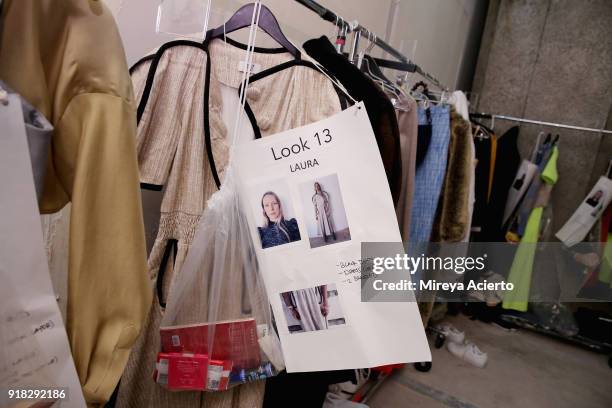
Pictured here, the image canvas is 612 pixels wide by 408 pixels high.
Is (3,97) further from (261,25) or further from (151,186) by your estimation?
(261,25)

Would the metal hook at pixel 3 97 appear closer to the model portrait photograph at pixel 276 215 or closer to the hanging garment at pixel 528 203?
the model portrait photograph at pixel 276 215

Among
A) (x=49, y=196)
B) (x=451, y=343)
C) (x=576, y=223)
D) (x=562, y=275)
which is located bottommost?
(x=451, y=343)

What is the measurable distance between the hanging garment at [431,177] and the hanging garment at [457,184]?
0.08 m

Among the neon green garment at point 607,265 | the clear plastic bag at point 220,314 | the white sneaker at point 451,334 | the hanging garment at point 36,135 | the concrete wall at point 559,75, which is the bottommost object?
the white sneaker at point 451,334

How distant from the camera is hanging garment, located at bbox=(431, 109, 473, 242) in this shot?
123cm

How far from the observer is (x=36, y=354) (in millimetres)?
338

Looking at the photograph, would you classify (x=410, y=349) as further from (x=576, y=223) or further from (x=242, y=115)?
(x=576, y=223)

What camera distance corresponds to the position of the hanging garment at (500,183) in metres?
2.06

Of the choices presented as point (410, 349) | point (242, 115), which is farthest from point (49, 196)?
point (410, 349)

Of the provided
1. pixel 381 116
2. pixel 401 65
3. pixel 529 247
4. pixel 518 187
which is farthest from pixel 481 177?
pixel 381 116

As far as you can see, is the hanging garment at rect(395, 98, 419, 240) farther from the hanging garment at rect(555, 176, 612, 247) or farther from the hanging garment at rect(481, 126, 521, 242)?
Result: the hanging garment at rect(555, 176, 612, 247)

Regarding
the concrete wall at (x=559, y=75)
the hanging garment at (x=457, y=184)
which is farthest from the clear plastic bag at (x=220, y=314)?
the concrete wall at (x=559, y=75)

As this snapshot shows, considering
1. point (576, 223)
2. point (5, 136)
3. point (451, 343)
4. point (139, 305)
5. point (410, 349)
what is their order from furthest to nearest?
point (576, 223)
point (451, 343)
point (410, 349)
point (139, 305)
point (5, 136)

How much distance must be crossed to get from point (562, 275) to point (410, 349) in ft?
7.75
